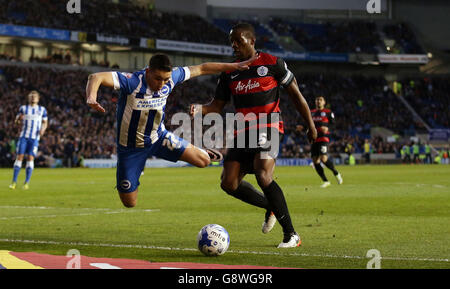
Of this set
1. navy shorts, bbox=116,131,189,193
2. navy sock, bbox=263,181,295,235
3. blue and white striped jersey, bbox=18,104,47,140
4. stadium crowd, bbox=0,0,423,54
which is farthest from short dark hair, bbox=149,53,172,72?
stadium crowd, bbox=0,0,423,54

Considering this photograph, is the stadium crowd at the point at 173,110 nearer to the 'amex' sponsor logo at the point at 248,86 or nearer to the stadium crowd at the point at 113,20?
the stadium crowd at the point at 113,20

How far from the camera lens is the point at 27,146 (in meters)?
19.4

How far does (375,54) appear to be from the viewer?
66.6 m

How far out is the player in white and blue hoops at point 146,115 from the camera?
25.1 ft

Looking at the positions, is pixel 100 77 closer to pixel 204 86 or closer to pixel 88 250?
pixel 88 250

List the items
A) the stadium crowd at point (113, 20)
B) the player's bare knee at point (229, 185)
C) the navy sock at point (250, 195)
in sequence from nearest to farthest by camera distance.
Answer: the player's bare knee at point (229, 185), the navy sock at point (250, 195), the stadium crowd at point (113, 20)

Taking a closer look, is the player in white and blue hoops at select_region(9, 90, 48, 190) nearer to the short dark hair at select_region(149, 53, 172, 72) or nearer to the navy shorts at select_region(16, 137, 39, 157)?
the navy shorts at select_region(16, 137, 39, 157)

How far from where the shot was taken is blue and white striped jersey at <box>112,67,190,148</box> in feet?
25.6

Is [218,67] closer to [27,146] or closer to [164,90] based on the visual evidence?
[164,90]

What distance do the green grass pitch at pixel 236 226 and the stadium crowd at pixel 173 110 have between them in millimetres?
22365

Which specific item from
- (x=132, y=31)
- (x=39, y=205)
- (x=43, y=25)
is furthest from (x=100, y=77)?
(x=132, y=31)

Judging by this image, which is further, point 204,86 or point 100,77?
point 204,86

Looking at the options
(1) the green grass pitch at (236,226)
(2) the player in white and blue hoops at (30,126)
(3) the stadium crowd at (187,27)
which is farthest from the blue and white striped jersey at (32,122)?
(3) the stadium crowd at (187,27)

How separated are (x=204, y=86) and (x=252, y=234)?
47.7 m
